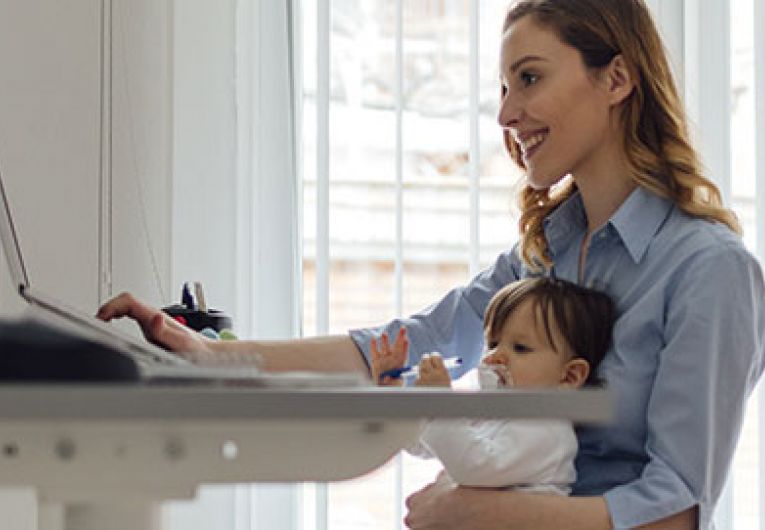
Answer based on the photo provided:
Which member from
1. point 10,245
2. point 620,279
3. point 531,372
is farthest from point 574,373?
point 10,245

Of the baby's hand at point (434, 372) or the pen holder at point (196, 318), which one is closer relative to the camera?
the baby's hand at point (434, 372)

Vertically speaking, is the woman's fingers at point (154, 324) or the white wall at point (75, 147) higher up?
the white wall at point (75, 147)

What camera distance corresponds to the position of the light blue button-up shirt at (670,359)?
67.9 inches

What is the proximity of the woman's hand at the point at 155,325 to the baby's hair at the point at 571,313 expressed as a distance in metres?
0.42

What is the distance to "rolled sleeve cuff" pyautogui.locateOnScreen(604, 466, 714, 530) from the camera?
169 cm

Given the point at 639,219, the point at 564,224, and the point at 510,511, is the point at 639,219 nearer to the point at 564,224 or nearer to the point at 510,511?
the point at 564,224

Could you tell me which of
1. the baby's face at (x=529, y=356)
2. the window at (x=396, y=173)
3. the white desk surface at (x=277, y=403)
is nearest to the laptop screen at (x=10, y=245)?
the white desk surface at (x=277, y=403)

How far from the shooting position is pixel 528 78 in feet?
6.55

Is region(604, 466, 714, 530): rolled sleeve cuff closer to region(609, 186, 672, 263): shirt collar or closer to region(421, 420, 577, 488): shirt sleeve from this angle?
region(421, 420, 577, 488): shirt sleeve

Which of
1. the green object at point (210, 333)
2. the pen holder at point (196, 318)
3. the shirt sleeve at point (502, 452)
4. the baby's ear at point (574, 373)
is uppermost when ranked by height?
the pen holder at point (196, 318)

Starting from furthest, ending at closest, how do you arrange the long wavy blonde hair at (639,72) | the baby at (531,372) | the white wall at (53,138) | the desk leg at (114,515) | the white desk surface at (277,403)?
the long wavy blonde hair at (639,72), the baby at (531,372), the white wall at (53,138), the desk leg at (114,515), the white desk surface at (277,403)

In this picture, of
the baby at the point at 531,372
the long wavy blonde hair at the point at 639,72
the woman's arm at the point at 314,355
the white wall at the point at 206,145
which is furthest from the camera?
the white wall at the point at 206,145

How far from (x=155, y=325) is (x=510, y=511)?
1.56 ft

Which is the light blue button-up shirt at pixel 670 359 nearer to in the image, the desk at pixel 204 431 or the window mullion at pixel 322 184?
the window mullion at pixel 322 184
